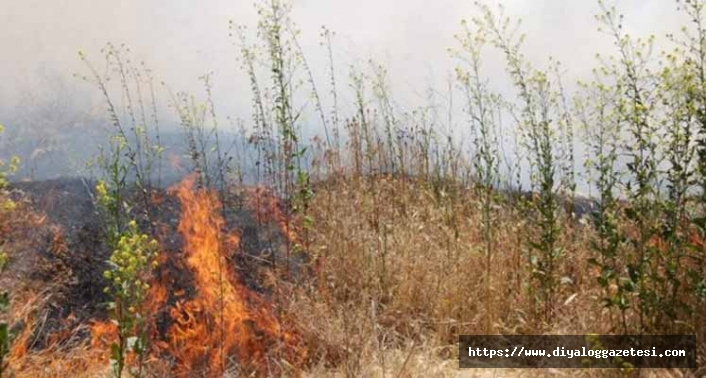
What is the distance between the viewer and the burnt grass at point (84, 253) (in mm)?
4410

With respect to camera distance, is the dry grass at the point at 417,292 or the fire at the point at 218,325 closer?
the dry grass at the point at 417,292

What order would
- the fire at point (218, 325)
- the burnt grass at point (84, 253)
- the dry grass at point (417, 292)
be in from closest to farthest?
the dry grass at point (417, 292) → the fire at point (218, 325) → the burnt grass at point (84, 253)

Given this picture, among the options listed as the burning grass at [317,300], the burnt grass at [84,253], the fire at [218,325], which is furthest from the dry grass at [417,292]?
the burnt grass at [84,253]

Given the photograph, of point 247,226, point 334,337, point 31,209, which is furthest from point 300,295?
point 31,209

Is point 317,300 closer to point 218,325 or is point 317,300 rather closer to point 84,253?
point 218,325

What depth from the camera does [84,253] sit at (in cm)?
514

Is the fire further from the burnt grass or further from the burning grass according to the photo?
the burnt grass

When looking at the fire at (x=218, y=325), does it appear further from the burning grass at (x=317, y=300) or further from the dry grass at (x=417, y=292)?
the dry grass at (x=417, y=292)

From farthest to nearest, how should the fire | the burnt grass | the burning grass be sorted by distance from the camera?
the burnt grass
the fire
the burning grass

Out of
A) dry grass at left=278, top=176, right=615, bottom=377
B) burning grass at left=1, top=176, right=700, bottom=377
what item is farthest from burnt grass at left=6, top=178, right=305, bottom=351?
dry grass at left=278, top=176, right=615, bottom=377

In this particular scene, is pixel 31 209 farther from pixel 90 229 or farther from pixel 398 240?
pixel 398 240

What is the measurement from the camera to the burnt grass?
174 inches

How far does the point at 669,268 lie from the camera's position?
313 centimetres

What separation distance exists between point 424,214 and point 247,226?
6.04 feet
